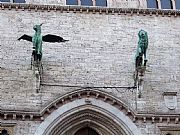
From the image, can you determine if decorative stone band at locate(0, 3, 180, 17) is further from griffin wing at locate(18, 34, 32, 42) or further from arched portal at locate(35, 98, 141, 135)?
arched portal at locate(35, 98, 141, 135)

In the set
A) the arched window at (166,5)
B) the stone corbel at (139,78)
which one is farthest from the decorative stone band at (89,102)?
the arched window at (166,5)

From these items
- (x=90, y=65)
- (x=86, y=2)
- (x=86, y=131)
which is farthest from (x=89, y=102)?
(x=86, y=2)

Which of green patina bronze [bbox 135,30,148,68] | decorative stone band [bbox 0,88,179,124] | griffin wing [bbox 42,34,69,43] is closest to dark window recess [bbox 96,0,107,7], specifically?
griffin wing [bbox 42,34,69,43]

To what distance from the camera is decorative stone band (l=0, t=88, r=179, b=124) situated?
14.7m

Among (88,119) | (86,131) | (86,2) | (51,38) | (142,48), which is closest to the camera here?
(142,48)

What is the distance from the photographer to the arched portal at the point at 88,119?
14.8 m

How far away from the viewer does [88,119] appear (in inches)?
603

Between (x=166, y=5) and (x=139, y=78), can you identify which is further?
(x=166, y=5)

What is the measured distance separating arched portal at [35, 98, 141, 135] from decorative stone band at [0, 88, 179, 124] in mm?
102

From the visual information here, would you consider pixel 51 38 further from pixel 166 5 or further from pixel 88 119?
pixel 166 5

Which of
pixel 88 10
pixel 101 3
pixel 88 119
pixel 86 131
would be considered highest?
pixel 101 3

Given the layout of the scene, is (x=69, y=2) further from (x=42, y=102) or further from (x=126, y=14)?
(x=42, y=102)

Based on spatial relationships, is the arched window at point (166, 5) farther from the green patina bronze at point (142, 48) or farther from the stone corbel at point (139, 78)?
the stone corbel at point (139, 78)

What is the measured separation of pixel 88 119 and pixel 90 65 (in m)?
1.77
